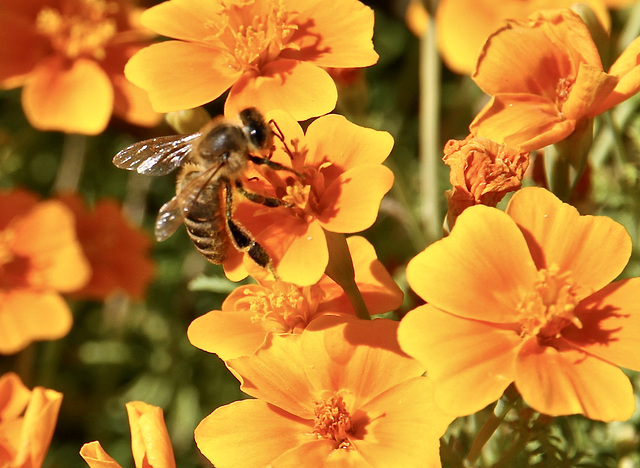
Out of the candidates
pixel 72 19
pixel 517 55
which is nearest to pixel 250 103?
pixel 517 55

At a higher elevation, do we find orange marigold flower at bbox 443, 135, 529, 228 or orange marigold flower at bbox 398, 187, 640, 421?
orange marigold flower at bbox 443, 135, 529, 228

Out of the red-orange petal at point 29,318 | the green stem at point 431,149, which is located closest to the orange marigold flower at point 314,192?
the green stem at point 431,149

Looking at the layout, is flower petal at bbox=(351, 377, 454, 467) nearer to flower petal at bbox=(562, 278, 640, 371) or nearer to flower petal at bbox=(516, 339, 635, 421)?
flower petal at bbox=(516, 339, 635, 421)

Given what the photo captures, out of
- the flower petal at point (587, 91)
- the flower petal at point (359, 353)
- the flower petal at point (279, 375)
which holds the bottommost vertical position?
the flower petal at point (279, 375)

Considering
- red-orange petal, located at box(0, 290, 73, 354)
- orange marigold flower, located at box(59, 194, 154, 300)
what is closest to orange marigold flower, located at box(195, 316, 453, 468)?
red-orange petal, located at box(0, 290, 73, 354)

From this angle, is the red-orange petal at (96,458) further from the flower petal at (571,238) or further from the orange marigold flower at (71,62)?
the orange marigold flower at (71,62)

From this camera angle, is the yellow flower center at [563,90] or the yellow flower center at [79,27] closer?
the yellow flower center at [563,90]
